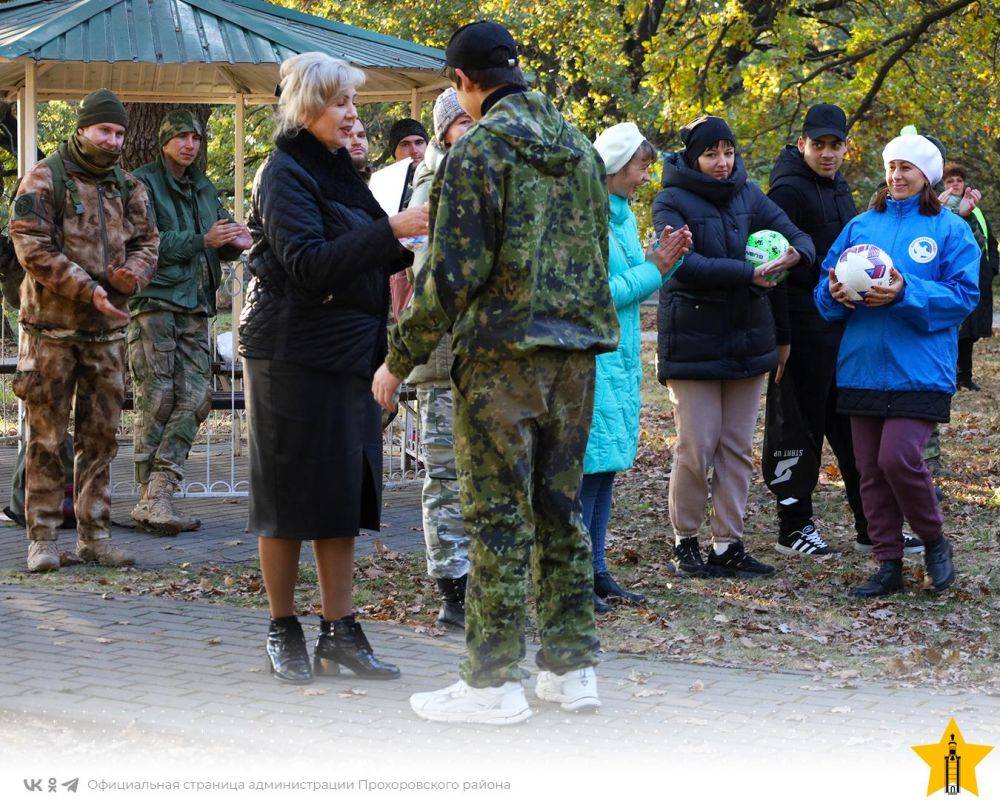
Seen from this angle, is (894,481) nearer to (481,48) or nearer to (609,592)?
(609,592)

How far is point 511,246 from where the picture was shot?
14.7ft

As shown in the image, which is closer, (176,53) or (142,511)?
(142,511)

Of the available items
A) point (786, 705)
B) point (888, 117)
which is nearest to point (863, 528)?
point (786, 705)

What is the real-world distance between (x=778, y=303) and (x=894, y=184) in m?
1.00

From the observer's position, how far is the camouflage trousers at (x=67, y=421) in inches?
288

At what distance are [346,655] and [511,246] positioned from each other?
1.67 m

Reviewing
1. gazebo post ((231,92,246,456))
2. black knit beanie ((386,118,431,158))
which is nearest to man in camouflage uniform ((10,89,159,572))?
black knit beanie ((386,118,431,158))

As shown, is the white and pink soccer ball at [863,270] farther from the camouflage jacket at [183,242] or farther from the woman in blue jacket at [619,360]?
the camouflage jacket at [183,242]

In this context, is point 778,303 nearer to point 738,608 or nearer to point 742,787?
point 738,608

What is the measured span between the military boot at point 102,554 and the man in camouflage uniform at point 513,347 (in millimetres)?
3130

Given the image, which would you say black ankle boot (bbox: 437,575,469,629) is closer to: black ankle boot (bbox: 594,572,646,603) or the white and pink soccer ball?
black ankle boot (bbox: 594,572,646,603)

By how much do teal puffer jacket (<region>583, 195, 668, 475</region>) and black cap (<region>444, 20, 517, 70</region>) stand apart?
1.70 m

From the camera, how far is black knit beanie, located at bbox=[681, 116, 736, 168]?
6969mm

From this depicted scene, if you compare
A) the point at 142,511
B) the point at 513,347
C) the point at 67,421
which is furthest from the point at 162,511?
the point at 513,347
